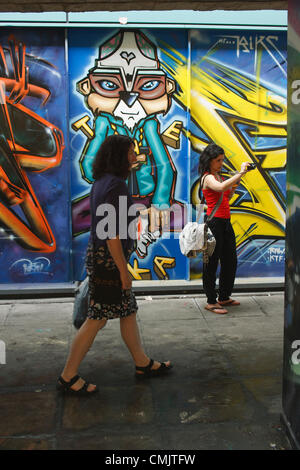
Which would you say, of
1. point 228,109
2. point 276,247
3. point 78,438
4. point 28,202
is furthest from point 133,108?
point 78,438

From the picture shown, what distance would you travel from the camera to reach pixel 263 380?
396 cm

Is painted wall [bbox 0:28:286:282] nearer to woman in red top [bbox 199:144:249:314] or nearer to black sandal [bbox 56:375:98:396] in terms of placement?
woman in red top [bbox 199:144:249:314]

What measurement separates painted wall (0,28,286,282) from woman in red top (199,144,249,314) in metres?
1.22

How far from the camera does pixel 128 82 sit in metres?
6.65

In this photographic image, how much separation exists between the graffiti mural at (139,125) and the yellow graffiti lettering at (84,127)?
1 cm

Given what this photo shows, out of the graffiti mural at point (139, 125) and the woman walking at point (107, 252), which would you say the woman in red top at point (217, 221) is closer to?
the graffiti mural at point (139, 125)

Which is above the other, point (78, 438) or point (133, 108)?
point (133, 108)

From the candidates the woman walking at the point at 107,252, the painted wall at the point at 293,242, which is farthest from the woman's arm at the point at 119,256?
the painted wall at the point at 293,242

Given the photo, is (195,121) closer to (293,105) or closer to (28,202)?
(28,202)

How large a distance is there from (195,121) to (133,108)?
850 mm

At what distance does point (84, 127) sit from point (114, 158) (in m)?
3.30

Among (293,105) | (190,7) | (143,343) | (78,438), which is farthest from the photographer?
(143,343)

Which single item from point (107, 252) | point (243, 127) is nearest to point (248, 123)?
point (243, 127)
